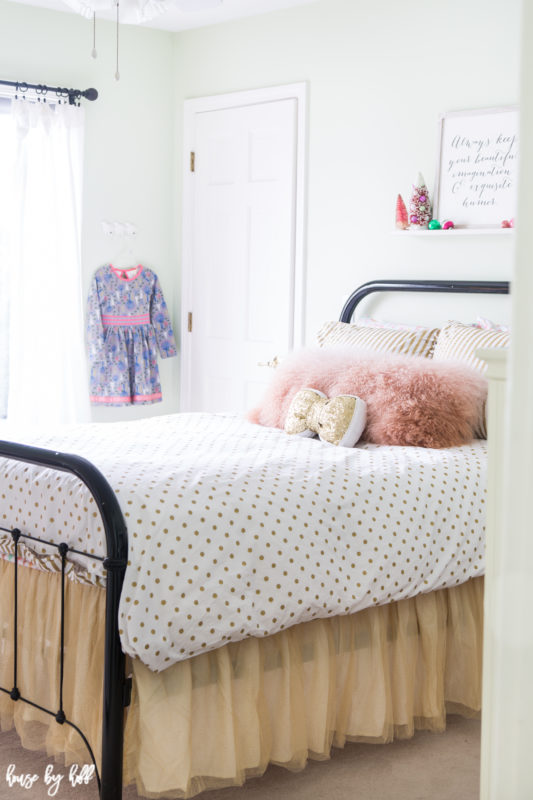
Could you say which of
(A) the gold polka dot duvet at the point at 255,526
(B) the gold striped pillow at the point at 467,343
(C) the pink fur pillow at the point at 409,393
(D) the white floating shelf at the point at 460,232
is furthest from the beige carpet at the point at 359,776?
(D) the white floating shelf at the point at 460,232

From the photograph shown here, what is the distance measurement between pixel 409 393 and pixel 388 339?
1.80ft

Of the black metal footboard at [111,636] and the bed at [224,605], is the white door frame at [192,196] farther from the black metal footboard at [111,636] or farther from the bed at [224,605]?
the black metal footboard at [111,636]

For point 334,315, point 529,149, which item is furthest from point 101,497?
point 334,315

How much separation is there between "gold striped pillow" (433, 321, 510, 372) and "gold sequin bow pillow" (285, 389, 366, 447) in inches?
16.8

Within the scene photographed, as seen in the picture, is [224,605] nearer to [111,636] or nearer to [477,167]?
[111,636]

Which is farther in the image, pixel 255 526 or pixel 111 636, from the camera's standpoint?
pixel 255 526

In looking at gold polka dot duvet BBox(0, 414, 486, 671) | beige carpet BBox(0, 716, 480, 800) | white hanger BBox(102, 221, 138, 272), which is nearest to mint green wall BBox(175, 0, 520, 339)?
white hanger BBox(102, 221, 138, 272)

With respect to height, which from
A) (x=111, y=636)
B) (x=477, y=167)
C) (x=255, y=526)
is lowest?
(x=111, y=636)

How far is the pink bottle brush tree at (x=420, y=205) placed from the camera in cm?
366

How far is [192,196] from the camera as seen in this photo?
4.70 metres

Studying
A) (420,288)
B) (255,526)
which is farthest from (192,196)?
(255,526)

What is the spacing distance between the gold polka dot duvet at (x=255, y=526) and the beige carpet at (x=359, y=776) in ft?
1.38

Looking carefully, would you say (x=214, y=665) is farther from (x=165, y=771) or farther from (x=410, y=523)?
(x=410, y=523)

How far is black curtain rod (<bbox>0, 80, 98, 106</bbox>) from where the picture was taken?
409 centimetres
